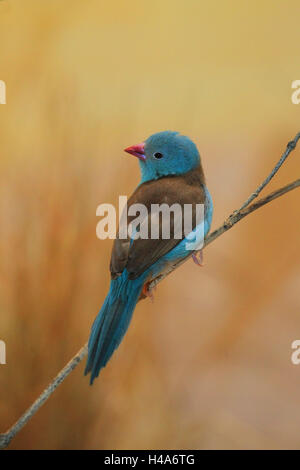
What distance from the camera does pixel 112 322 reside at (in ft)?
4.58

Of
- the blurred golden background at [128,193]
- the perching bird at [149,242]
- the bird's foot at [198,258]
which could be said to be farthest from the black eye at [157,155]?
the bird's foot at [198,258]

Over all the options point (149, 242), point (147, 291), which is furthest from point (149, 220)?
point (147, 291)

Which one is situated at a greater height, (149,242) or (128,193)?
(128,193)

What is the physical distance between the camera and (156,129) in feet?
5.91

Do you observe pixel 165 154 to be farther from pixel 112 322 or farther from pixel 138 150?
pixel 112 322

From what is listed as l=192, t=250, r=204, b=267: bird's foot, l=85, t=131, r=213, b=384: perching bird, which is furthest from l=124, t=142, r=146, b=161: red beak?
l=192, t=250, r=204, b=267: bird's foot

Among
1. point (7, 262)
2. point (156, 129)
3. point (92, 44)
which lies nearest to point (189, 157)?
→ point (156, 129)

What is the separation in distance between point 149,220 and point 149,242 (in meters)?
0.08

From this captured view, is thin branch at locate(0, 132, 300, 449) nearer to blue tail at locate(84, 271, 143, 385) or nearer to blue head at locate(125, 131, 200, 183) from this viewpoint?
blue tail at locate(84, 271, 143, 385)

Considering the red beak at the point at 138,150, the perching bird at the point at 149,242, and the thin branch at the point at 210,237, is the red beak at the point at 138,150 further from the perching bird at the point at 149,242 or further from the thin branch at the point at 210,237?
the thin branch at the point at 210,237

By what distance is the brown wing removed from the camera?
1.45 metres

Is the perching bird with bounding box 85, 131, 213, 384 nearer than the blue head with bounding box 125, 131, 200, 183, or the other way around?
the perching bird with bounding box 85, 131, 213, 384
